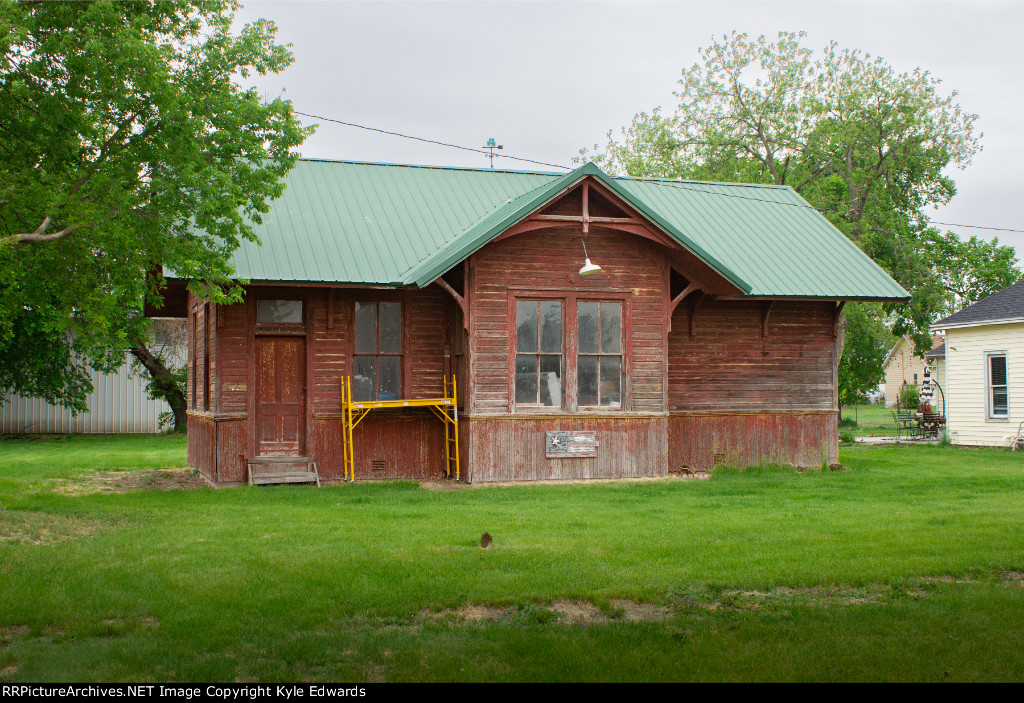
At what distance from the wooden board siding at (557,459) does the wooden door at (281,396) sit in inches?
112

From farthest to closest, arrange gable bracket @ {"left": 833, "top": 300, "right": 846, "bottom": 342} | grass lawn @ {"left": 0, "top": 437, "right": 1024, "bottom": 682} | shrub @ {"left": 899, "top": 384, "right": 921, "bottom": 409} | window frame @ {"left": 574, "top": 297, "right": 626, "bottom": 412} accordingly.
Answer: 1. shrub @ {"left": 899, "top": 384, "right": 921, "bottom": 409}
2. gable bracket @ {"left": 833, "top": 300, "right": 846, "bottom": 342}
3. window frame @ {"left": 574, "top": 297, "right": 626, "bottom": 412}
4. grass lawn @ {"left": 0, "top": 437, "right": 1024, "bottom": 682}

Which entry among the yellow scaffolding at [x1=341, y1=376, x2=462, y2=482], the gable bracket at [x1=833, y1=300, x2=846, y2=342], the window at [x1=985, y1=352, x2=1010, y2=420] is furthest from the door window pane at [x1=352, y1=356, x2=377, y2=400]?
the window at [x1=985, y1=352, x2=1010, y2=420]

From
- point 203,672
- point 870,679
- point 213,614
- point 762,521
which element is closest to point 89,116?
point 213,614

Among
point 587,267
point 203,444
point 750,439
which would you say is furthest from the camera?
point 750,439

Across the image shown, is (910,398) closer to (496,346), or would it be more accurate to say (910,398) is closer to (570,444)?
(570,444)

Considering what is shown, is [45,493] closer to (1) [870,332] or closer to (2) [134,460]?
(2) [134,460]

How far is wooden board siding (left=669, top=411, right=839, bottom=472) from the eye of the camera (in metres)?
18.5

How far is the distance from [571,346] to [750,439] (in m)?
4.50

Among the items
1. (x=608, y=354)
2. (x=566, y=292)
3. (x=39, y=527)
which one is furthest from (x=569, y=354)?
(x=39, y=527)

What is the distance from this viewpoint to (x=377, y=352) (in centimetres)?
1700

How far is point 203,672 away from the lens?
5574 millimetres

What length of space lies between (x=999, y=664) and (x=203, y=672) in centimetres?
467

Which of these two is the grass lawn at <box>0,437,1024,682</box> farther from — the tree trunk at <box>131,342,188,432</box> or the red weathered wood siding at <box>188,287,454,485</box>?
the tree trunk at <box>131,342,188,432</box>

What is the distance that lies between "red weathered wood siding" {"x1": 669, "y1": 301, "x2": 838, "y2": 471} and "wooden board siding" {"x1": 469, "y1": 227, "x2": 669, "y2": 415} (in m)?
1.51
